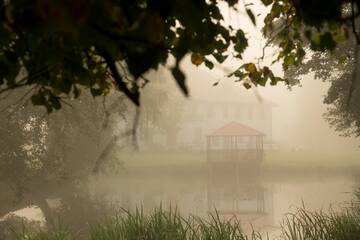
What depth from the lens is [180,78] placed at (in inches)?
69.7

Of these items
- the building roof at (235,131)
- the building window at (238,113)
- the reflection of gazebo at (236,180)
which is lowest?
the reflection of gazebo at (236,180)

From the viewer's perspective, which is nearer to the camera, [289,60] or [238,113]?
[289,60]

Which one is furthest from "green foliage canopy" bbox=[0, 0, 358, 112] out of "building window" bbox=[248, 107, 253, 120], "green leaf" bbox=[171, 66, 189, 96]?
"building window" bbox=[248, 107, 253, 120]

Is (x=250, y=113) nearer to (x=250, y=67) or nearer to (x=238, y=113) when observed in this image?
(x=238, y=113)

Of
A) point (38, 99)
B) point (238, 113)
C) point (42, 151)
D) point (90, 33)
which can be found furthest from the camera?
point (238, 113)

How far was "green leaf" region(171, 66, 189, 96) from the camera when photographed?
1698mm

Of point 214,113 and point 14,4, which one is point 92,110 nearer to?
point 14,4

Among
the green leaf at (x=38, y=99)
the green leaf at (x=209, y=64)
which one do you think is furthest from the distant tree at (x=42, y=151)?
the green leaf at (x=38, y=99)

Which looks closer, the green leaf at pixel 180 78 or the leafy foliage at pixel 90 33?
the leafy foliage at pixel 90 33

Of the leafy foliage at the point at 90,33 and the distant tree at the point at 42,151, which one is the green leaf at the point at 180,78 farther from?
the distant tree at the point at 42,151

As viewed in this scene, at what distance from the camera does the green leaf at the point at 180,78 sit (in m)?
1.70

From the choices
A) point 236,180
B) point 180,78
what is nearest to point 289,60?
point 180,78

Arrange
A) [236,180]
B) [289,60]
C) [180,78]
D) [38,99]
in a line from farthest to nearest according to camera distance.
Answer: [236,180]
[289,60]
[38,99]
[180,78]

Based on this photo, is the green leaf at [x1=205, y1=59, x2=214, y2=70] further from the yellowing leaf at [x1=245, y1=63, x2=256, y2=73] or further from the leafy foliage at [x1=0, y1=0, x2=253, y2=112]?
the leafy foliage at [x1=0, y1=0, x2=253, y2=112]
